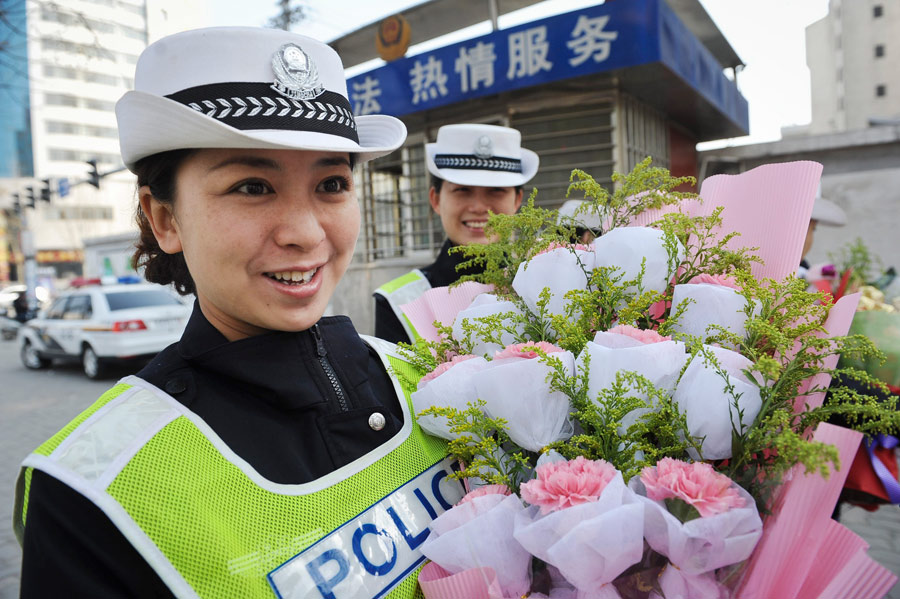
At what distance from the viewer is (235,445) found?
100 centimetres

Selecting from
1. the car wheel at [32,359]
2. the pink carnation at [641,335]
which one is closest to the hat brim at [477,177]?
the pink carnation at [641,335]

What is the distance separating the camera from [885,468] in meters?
1.15

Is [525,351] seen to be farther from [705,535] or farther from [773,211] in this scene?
[773,211]

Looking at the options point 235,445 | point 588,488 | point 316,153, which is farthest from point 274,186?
point 588,488

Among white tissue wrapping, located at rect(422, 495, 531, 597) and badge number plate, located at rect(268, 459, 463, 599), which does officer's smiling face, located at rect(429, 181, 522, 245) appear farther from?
white tissue wrapping, located at rect(422, 495, 531, 597)

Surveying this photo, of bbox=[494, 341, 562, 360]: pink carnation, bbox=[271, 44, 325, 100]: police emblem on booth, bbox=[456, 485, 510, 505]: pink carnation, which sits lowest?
bbox=[456, 485, 510, 505]: pink carnation

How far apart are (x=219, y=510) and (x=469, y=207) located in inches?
85.2

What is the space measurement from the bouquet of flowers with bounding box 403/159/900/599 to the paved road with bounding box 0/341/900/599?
218 centimetres

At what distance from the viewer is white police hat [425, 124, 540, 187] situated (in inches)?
112

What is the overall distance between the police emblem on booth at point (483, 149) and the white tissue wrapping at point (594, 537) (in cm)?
235

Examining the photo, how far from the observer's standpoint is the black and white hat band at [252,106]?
3.31 ft

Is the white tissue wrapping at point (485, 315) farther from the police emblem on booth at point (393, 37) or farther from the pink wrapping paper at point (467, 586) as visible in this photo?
the police emblem on booth at point (393, 37)

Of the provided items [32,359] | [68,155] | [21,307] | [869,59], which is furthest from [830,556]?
[68,155]

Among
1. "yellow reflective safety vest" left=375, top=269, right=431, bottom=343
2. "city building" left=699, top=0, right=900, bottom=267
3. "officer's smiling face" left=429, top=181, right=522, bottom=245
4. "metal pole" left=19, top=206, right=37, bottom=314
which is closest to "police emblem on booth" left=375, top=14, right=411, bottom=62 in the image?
"city building" left=699, top=0, right=900, bottom=267
